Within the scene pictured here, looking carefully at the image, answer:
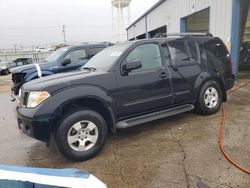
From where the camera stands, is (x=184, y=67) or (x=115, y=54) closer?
(x=115, y=54)

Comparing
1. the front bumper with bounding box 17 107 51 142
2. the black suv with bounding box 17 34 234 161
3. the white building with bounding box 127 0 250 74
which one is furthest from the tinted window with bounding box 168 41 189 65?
the white building with bounding box 127 0 250 74

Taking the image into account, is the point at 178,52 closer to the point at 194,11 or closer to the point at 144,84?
the point at 144,84

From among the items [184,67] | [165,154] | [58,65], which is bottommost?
[165,154]

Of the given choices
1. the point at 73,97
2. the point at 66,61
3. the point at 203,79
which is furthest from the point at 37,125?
the point at 66,61

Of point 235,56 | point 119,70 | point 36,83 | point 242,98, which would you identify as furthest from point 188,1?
point 36,83

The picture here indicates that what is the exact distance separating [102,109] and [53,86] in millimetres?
892

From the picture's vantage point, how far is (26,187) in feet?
5.50

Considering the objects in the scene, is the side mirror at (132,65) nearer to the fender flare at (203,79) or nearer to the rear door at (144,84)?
the rear door at (144,84)

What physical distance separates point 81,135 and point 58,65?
525cm

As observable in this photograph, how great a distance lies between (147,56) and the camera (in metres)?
5.06

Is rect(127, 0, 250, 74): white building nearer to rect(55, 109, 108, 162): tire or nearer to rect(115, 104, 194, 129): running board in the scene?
rect(115, 104, 194, 129): running board

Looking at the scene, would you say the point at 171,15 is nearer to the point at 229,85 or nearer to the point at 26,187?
the point at 229,85

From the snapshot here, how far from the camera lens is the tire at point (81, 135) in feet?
12.8

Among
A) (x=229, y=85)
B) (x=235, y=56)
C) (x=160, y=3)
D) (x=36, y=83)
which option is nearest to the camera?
(x=36, y=83)
